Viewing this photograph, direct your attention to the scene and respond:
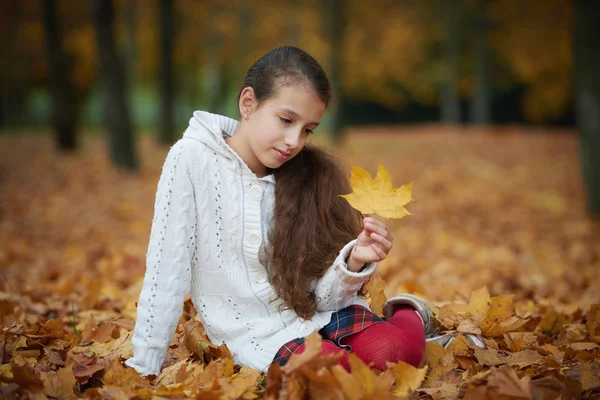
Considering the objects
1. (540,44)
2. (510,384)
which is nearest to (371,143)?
(540,44)

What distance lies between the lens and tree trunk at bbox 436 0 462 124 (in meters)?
17.2

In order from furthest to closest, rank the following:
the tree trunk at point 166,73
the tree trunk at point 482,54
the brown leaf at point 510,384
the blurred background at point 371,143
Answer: the tree trunk at point 482,54, the tree trunk at point 166,73, the blurred background at point 371,143, the brown leaf at point 510,384

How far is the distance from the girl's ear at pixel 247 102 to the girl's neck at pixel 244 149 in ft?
0.23

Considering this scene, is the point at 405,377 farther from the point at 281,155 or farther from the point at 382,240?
the point at 281,155

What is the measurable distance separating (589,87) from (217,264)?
560cm

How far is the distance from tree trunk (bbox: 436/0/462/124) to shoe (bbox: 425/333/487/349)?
54.3ft

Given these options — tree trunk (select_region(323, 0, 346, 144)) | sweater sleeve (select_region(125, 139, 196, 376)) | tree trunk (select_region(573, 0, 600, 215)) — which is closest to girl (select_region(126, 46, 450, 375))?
sweater sleeve (select_region(125, 139, 196, 376))

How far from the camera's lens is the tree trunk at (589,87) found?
5922mm

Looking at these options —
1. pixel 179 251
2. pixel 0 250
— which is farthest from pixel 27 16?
pixel 179 251

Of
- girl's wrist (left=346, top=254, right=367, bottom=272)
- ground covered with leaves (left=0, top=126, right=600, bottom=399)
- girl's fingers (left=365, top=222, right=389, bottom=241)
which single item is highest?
girl's fingers (left=365, top=222, right=389, bottom=241)

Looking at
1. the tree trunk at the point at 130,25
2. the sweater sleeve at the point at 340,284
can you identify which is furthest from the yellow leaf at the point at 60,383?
the tree trunk at the point at 130,25

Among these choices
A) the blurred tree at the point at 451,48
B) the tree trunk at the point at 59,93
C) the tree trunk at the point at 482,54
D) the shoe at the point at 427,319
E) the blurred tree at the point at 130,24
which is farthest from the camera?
the blurred tree at the point at 451,48

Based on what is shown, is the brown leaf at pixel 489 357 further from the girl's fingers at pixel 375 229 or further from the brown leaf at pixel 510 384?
the girl's fingers at pixel 375 229

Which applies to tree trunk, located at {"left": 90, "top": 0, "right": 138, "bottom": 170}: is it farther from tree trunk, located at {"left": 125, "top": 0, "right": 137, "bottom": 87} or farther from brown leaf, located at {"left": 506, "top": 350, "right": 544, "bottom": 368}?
tree trunk, located at {"left": 125, "top": 0, "right": 137, "bottom": 87}
